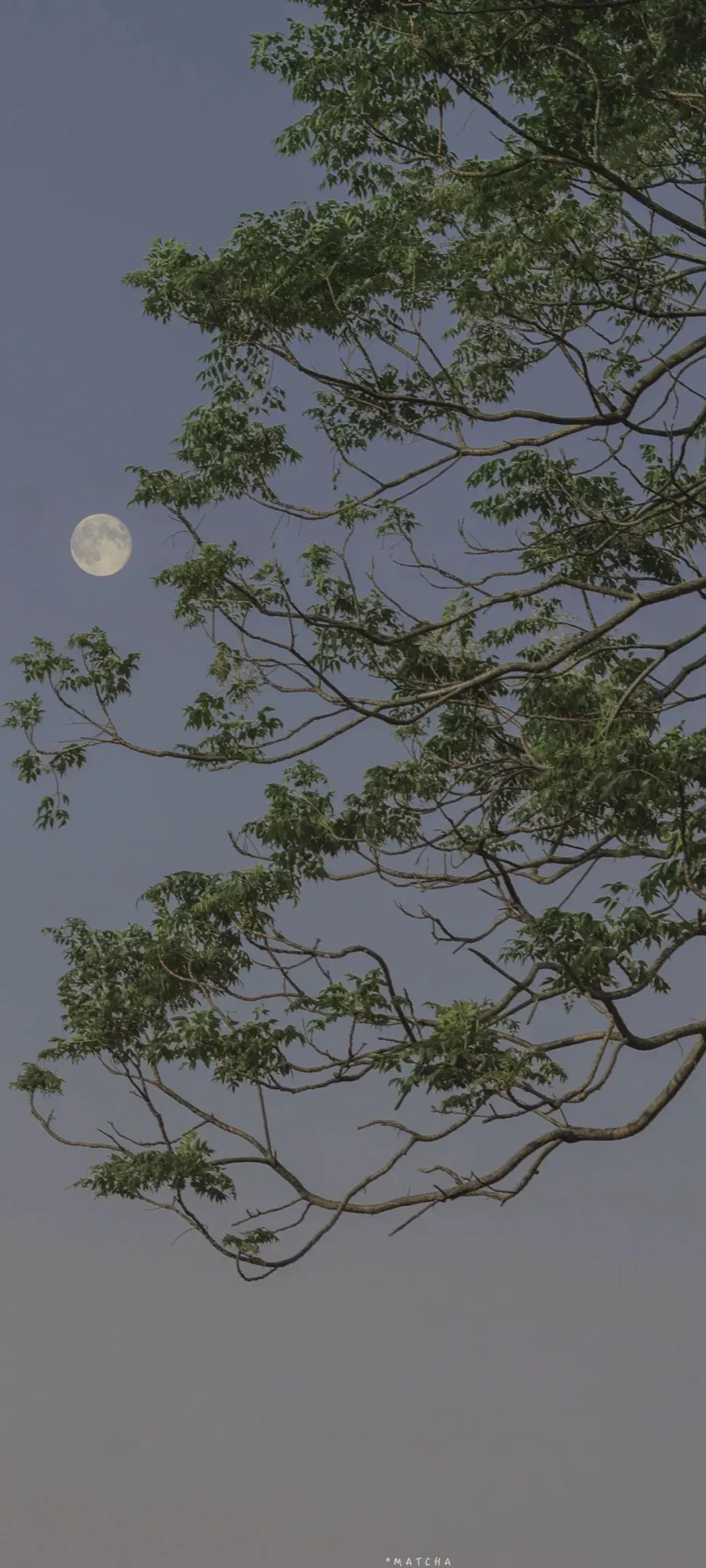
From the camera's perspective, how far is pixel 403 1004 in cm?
825

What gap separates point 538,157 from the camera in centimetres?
603

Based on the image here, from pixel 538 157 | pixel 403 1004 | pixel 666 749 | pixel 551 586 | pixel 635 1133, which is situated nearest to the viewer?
pixel 538 157

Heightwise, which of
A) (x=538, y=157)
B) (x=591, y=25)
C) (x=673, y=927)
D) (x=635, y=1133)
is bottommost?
(x=635, y=1133)

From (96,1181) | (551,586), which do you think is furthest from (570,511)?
(96,1181)

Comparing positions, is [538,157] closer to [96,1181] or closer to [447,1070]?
[447,1070]

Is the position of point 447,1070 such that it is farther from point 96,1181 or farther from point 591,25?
point 591,25

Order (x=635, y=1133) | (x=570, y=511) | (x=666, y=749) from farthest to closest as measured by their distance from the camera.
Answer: (x=570, y=511) < (x=635, y=1133) < (x=666, y=749)

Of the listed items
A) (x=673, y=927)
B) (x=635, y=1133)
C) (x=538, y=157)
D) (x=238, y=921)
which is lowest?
(x=635, y=1133)

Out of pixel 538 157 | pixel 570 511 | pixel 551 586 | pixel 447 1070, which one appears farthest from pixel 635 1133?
pixel 538 157

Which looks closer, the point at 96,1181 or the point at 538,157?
the point at 538,157

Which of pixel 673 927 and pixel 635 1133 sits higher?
pixel 673 927

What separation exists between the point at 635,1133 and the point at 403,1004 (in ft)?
4.65

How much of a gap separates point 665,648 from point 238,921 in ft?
9.82

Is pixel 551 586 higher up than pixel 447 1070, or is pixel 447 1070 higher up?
pixel 551 586
